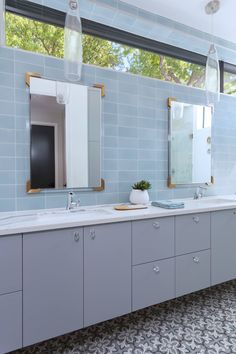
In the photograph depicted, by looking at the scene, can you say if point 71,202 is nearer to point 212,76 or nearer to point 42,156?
point 42,156

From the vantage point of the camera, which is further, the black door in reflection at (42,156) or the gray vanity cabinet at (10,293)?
the black door in reflection at (42,156)

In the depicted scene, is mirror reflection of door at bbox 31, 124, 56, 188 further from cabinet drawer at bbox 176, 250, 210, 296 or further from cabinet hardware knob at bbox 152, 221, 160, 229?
cabinet drawer at bbox 176, 250, 210, 296

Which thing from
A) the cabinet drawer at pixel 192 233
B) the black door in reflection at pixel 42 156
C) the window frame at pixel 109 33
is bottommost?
the cabinet drawer at pixel 192 233

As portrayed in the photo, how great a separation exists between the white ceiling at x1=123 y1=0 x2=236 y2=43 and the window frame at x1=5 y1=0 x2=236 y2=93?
26cm

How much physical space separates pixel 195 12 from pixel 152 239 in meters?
2.28

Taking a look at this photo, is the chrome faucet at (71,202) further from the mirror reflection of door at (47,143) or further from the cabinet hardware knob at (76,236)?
the cabinet hardware knob at (76,236)

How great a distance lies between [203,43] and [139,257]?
2.52 m

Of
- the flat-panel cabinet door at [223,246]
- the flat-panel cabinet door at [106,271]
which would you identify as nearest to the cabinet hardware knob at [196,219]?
the flat-panel cabinet door at [223,246]

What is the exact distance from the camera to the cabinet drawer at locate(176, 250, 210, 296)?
1811mm

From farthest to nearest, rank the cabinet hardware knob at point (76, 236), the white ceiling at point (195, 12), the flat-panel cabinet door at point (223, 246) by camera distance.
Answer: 1. the white ceiling at point (195, 12)
2. the flat-panel cabinet door at point (223, 246)
3. the cabinet hardware knob at point (76, 236)

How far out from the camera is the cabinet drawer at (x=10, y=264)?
122 centimetres

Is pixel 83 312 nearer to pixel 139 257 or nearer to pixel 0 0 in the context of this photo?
pixel 139 257

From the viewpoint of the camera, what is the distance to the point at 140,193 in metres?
2.06

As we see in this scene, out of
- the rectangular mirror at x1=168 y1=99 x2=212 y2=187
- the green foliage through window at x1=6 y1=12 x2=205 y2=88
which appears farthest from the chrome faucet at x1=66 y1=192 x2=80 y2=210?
the green foliage through window at x1=6 y1=12 x2=205 y2=88
